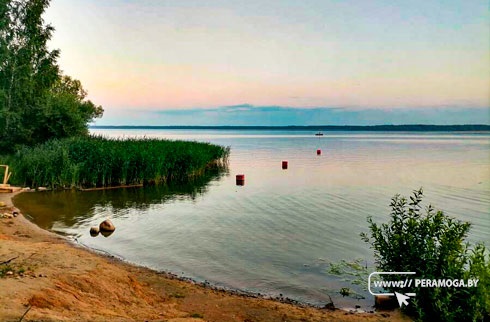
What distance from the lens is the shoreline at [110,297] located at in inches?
230

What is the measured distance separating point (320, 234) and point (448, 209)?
845 cm

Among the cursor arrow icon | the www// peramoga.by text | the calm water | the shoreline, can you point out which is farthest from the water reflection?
the www// peramoga.by text

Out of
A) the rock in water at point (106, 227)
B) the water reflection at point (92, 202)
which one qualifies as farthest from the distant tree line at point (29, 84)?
the rock in water at point (106, 227)

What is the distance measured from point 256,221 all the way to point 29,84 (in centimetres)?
2925

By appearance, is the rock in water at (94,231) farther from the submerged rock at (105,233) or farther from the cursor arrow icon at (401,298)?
the cursor arrow icon at (401,298)

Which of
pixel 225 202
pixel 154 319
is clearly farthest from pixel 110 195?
pixel 154 319

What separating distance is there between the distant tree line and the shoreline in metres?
27.9

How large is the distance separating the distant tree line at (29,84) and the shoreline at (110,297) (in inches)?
1099

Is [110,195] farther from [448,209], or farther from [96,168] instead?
[448,209]

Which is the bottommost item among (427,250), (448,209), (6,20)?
(448,209)

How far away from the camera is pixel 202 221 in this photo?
16.7 m

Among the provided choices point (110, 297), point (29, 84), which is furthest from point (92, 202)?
point (29, 84)

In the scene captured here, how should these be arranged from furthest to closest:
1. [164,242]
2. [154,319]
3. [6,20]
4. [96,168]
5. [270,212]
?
[6,20], [96,168], [270,212], [164,242], [154,319]

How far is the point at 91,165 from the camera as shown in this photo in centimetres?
2498
